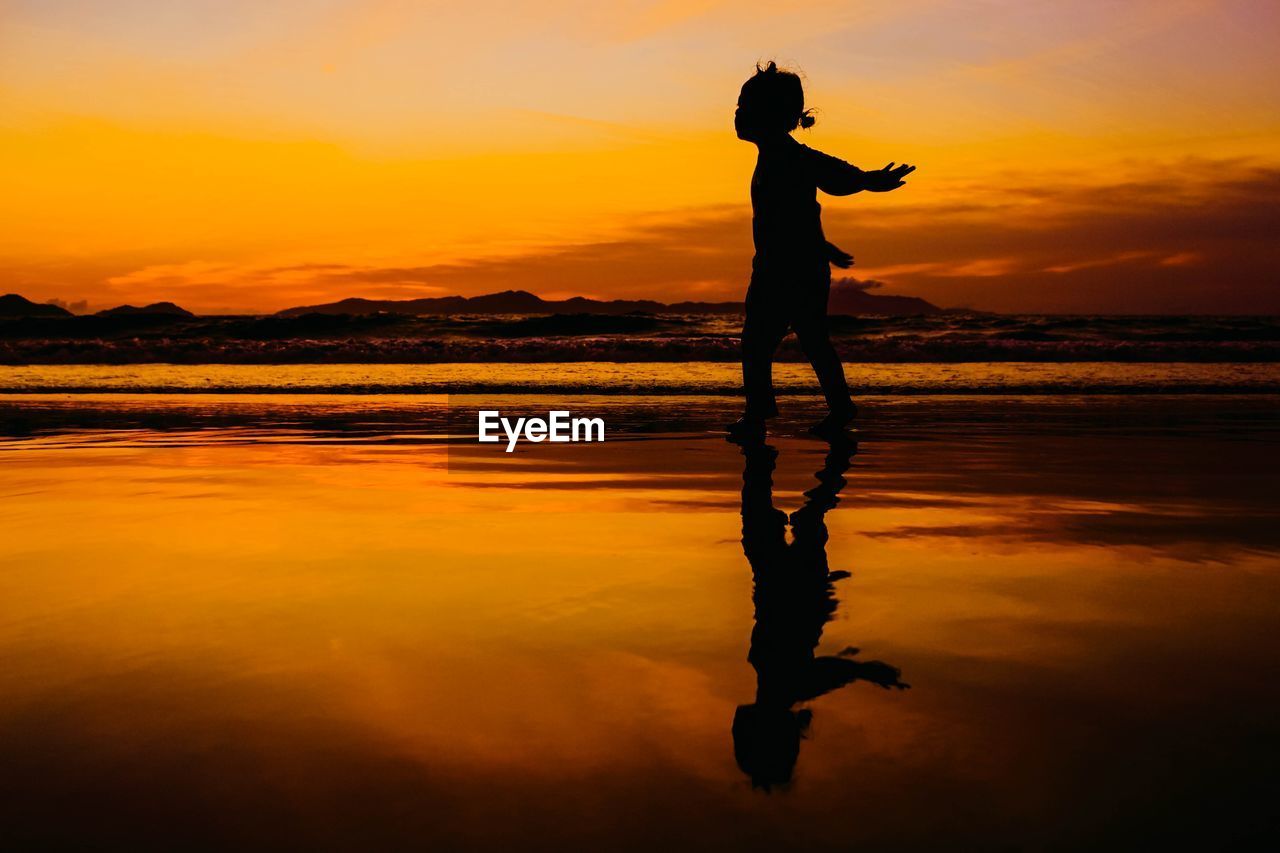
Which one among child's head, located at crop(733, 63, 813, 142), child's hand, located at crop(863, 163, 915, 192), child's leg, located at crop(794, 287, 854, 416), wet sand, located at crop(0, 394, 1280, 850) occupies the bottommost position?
wet sand, located at crop(0, 394, 1280, 850)

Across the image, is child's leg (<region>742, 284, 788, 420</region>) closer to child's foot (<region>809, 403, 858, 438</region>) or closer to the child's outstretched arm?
child's foot (<region>809, 403, 858, 438</region>)

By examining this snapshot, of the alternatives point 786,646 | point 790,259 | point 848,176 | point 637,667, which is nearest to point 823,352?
point 790,259

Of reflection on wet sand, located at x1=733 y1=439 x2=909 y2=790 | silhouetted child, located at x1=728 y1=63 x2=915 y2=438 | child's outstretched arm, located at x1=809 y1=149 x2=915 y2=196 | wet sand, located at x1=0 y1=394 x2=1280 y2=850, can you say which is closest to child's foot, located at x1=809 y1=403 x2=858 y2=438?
silhouetted child, located at x1=728 y1=63 x2=915 y2=438

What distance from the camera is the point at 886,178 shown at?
7.49 metres

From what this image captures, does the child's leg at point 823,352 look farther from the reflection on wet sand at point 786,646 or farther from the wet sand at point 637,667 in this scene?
the reflection on wet sand at point 786,646

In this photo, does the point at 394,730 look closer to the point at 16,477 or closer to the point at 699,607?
the point at 699,607

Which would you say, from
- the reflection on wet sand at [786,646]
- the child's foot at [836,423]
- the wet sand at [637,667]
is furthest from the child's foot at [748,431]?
the reflection on wet sand at [786,646]

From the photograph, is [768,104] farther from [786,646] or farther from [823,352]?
[786,646]

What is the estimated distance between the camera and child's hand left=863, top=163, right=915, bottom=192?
745 cm

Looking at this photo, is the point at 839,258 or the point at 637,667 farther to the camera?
the point at 839,258

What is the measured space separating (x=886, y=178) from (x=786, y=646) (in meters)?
5.68

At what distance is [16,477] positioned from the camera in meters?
5.52

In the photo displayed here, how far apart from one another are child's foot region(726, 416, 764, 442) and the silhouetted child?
0.04 feet

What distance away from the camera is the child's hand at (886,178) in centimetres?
745
